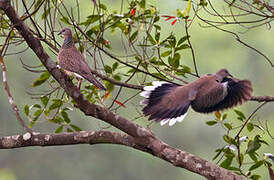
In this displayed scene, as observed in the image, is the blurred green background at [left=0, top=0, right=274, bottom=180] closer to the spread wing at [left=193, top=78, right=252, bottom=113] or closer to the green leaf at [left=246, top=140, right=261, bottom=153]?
the spread wing at [left=193, top=78, right=252, bottom=113]

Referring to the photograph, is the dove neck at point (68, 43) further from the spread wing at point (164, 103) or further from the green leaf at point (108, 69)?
the spread wing at point (164, 103)

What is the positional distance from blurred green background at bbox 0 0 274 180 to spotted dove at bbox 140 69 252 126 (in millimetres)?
6266

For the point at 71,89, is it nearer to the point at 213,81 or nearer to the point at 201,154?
the point at 213,81

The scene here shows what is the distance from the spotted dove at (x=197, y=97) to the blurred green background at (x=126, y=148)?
6.27 metres

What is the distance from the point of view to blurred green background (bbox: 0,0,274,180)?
9.09m

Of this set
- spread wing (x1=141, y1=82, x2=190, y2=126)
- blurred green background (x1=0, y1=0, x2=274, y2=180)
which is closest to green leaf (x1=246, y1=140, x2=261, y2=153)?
spread wing (x1=141, y1=82, x2=190, y2=126)

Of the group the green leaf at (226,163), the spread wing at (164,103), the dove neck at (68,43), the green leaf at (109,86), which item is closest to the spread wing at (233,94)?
the spread wing at (164,103)

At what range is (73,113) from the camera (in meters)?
9.20

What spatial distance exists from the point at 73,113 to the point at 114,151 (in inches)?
59.3

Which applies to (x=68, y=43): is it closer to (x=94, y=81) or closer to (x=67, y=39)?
(x=67, y=39)

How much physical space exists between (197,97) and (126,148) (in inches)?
306

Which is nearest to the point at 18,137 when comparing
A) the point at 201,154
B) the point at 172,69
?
the point at 172,69

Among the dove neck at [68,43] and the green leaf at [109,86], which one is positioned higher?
the dove neck at [68,43]

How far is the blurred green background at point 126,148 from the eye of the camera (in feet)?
29.8
